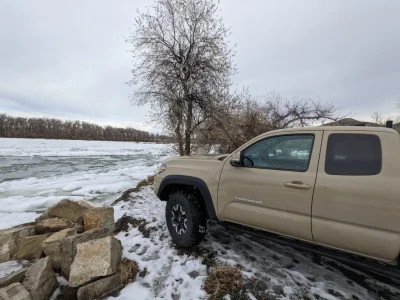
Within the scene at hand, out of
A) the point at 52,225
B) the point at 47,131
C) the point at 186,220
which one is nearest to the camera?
the point at 186,220

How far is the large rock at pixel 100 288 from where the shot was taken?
298cm

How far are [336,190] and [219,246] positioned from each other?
210 cm

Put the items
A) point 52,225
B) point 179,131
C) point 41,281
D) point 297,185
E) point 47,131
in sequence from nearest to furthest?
point 297,185, point 41,281, point 52,225, point 179,131, point 47,131

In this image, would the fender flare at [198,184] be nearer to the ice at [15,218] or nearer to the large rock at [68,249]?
the large rock at [68,249]

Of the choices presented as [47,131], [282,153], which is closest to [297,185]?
[282,153]

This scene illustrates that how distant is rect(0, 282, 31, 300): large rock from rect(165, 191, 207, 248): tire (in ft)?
6.30

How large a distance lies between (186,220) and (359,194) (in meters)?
2.29

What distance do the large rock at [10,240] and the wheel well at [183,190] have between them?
231 centimetres

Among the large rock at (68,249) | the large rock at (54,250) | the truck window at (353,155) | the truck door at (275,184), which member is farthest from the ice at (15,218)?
the truck window at (353,155)

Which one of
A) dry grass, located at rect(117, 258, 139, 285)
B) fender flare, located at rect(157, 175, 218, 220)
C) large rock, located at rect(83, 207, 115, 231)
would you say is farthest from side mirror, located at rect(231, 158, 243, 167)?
large rock, located at rect(83, 207, 115, 231)

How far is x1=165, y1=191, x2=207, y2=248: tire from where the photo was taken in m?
3.69

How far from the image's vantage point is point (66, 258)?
3547 mm

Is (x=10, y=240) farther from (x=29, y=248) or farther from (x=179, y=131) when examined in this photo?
(x=179, y=131)

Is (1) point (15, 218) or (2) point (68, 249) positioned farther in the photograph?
(1) point (15, 218)
